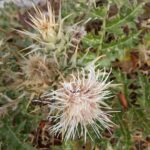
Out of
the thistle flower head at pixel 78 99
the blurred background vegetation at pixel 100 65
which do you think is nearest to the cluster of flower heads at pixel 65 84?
the thistle flower head at pixel 78 99

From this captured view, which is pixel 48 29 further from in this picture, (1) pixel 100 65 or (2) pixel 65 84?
(1) pixel 100 65

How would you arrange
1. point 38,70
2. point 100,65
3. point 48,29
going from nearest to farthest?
point 48,29 → point 38,70 → point 100,65

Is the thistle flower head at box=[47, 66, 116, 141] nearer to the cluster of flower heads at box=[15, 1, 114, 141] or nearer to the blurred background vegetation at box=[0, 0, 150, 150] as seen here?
the cluster of flower heads at box=[15, 1, 114, 141]

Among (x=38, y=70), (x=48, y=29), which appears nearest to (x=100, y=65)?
(x=38, y=70)

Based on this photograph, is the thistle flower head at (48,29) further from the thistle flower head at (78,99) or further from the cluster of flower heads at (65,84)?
the thistle flower head at (78,99)

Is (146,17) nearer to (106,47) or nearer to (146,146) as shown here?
(106,47)

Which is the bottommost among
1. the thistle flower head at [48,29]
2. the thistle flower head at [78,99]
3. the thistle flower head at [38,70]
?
the thistle flower head at [78,99]

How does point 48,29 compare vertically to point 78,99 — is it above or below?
above

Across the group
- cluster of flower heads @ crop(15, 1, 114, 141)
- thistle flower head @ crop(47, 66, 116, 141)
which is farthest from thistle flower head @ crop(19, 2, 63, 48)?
thistle flower head @ crop(47, 66, 116, 141)
